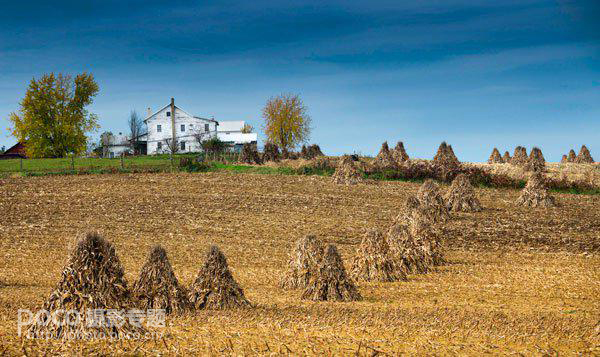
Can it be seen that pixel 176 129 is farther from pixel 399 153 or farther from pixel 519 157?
pixel 519 157

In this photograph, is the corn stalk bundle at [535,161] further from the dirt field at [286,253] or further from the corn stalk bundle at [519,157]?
the dirt field at [286,253]

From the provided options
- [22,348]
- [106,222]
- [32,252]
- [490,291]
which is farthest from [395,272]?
[106,222]

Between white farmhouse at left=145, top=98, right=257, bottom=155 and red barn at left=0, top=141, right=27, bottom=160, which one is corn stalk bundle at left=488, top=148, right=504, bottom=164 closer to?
white farmhouse at left=145, top=98, right=257, bottom=155

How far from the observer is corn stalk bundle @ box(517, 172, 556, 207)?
30906 millimetres

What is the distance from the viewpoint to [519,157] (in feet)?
173

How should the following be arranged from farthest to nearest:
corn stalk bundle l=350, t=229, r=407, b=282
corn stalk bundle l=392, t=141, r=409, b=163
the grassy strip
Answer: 1. corn stalk bundle l=392, t=141, r=409, b=163
2. the grassy strip
3. corn stalk bundle l=350, t=229, r=407, b=282

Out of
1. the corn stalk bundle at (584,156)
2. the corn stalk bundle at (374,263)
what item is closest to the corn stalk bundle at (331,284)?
the corn stalk bundle at (374,263)

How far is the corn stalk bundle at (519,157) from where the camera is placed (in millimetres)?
51228

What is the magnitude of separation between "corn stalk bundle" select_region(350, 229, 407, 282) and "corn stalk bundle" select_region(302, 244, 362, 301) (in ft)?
8.94

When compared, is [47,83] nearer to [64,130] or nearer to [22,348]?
[64,130]

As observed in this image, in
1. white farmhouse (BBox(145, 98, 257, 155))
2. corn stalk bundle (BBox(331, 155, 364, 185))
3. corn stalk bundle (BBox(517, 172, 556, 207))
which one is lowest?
corn stalk bundle (BBox(517, 172, 556, 207))

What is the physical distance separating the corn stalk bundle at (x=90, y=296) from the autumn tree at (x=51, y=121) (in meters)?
68.6

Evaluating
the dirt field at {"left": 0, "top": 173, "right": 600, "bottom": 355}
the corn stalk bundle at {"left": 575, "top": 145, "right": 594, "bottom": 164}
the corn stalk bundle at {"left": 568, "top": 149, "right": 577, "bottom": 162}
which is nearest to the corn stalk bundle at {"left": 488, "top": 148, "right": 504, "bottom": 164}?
the corn stalk bundle at {"left": 568, "top": 149, "right": 577, "bottom": 162}

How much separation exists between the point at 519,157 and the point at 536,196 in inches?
912
